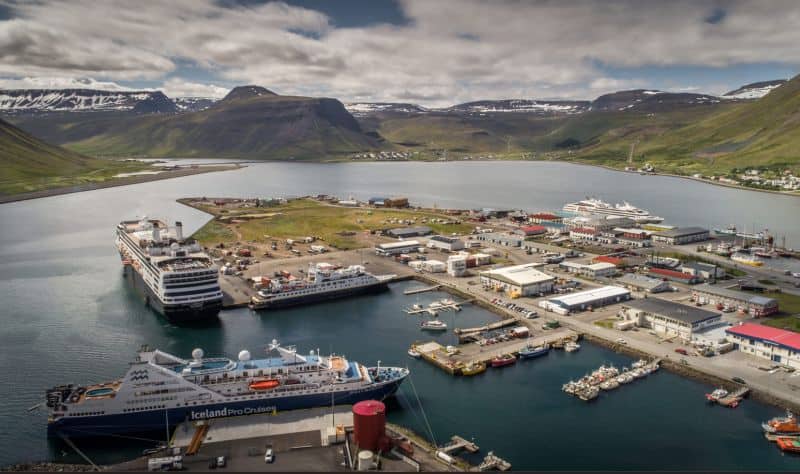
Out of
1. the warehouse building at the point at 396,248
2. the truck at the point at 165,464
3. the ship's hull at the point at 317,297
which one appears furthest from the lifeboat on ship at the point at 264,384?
the warehouse building at the point at 396,248

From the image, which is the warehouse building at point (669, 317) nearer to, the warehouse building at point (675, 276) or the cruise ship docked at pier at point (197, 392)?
the warehouse building at point (675, 276)

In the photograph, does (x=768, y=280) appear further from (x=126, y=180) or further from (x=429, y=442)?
(x=126, y=180)

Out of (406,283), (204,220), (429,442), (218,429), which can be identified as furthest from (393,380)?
(204,220)

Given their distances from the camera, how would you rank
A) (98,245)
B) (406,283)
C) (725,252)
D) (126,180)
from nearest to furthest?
(406,283), (725,252), (98,245), (126,180)

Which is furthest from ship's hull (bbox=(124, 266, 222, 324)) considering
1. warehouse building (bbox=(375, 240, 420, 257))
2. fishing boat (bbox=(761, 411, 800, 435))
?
fishing boat (bbox=(761, 411, 800, 435))

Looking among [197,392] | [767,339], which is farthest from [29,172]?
[767,339]

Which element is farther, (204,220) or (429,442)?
(204,220)

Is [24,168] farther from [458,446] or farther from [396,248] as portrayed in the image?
[458,446]
